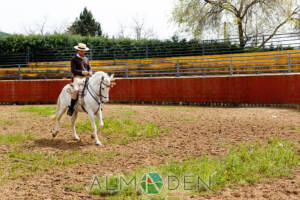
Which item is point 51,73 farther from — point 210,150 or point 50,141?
point 210,150

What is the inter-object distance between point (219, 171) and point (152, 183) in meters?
1.28

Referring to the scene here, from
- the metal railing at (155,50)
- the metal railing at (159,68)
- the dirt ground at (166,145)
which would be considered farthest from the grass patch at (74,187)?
the metal railing at (155,50)

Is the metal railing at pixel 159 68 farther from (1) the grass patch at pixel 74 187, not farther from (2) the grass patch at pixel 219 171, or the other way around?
(1) the grass patch at pixel 74 187

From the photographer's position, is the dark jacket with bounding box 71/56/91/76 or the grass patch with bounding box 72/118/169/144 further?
the grass patch with bounding box 72/118/169/144

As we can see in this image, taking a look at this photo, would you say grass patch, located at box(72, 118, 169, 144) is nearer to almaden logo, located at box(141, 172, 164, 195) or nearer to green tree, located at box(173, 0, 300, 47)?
almaden logo, located at box(141, 172, 164, 195)

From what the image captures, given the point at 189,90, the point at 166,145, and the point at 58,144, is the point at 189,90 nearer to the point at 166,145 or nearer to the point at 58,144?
Answer: the point at 166,145

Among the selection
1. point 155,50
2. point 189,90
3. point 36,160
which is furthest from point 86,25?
point 36,160

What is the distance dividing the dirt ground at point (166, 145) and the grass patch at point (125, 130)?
14.0 inches

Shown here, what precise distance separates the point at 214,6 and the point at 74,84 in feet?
67.2

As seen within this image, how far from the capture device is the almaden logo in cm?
475

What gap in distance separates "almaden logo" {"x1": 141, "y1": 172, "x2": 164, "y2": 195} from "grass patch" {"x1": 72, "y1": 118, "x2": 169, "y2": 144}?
127 inches

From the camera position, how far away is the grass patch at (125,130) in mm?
8836

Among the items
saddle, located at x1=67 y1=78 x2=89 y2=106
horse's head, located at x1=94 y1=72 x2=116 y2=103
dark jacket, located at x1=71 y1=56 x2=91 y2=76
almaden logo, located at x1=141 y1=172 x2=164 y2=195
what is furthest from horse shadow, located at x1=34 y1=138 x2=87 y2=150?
almaden logo, located at x1=141 y1=172 x2=164 y2=195

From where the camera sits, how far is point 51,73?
861 inches
